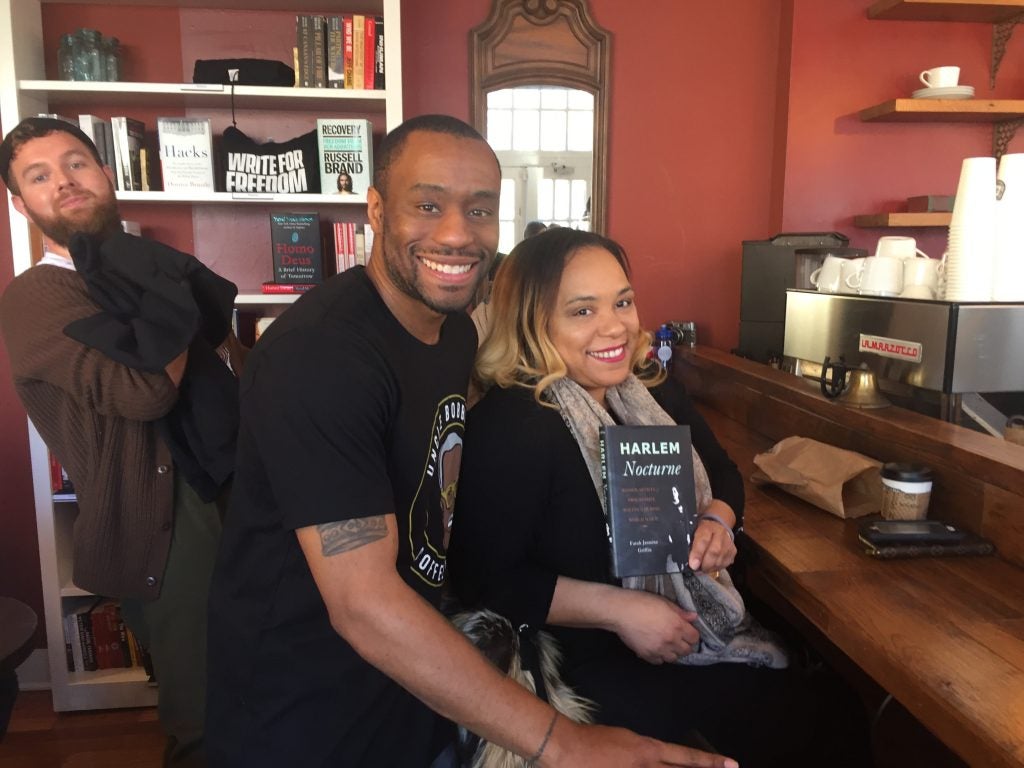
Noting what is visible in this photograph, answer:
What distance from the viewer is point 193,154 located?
2.62 m

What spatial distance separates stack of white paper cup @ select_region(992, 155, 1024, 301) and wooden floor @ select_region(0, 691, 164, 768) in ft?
9.18

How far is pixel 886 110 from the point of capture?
3.09 m

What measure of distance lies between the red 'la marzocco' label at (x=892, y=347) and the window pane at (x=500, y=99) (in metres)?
1.93

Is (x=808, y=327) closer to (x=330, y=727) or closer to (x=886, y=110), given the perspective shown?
(x=886, y=110)

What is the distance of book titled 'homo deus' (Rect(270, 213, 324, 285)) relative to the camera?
2730 millimetres

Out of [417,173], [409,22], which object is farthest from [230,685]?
[409,22]

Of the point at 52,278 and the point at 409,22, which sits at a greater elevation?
the point at 409,22

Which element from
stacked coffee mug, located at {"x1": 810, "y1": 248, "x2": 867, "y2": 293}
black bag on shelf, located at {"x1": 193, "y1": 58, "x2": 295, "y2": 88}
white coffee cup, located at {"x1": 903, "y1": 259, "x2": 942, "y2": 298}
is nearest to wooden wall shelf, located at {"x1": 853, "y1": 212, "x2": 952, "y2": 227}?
stacked coffee mug, located at {"x1": 810, "y1": 248, "x2": 867, "y2": 293}

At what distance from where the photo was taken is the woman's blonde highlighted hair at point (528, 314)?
4.84 ft

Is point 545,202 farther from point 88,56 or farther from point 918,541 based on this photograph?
point 918,541

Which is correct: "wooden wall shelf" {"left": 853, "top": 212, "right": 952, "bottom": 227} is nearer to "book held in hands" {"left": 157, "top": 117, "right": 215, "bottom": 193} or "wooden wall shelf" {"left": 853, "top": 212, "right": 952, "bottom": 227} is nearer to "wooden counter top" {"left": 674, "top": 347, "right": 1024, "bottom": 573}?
"wooden counter top" {"left": 674, "top": 347, "right": 1024, "bottom": 573}

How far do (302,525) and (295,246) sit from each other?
200cm

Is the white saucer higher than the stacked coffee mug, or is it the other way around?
the white saucer

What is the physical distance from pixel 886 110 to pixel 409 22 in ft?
6.64
